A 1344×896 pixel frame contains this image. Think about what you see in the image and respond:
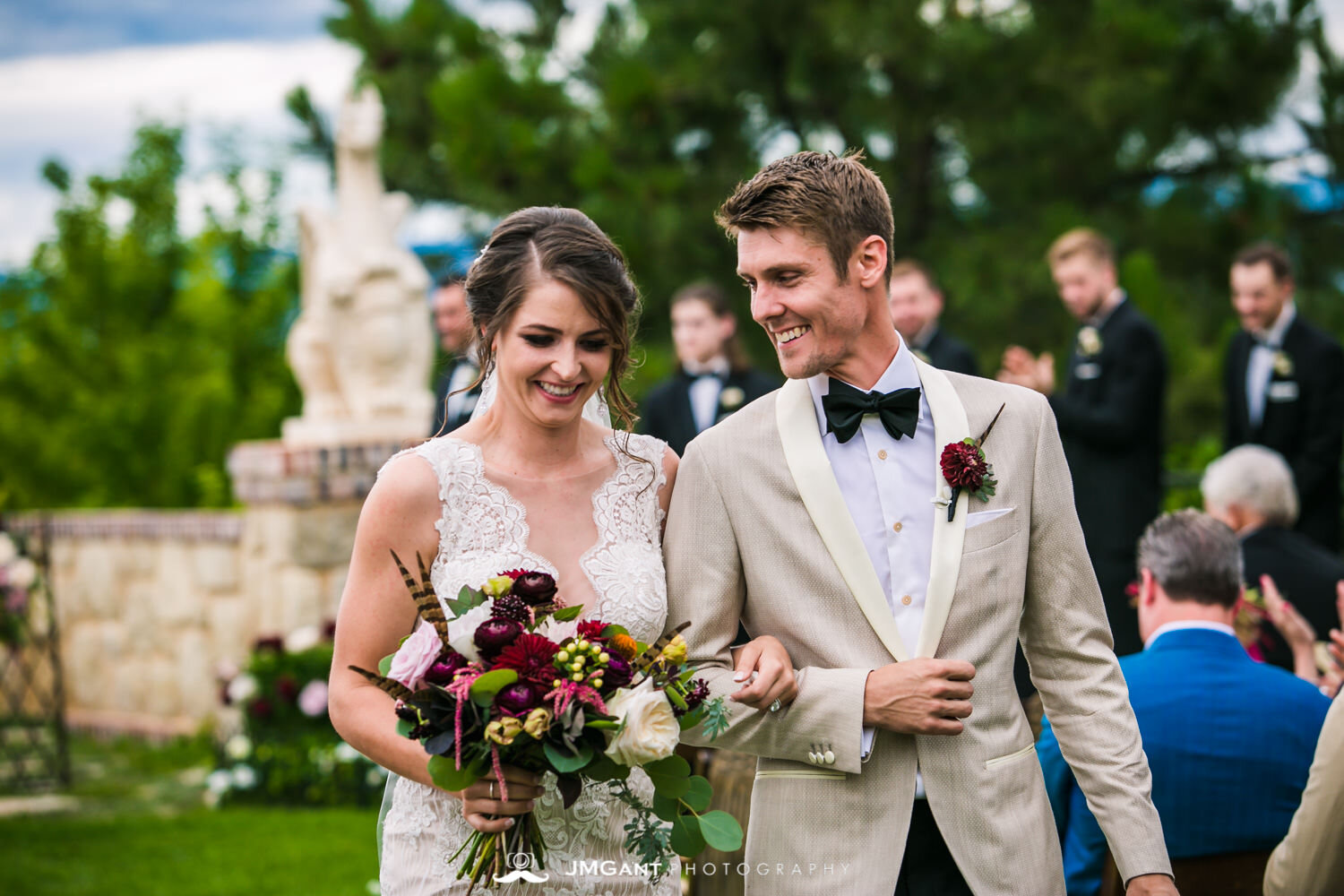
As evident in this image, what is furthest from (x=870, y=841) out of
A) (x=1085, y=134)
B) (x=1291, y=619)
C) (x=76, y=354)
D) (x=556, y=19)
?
(x=76, y=354)

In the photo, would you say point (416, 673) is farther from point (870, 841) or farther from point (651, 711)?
point (870, 841)

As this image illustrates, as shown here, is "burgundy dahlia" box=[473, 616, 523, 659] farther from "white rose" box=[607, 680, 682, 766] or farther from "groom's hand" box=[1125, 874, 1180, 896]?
"groom's hand" box=[1125, 874, 1180, 896]

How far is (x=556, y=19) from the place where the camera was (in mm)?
11445

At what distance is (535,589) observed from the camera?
2.27m

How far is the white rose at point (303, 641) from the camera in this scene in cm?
786

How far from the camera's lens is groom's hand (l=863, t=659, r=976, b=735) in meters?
2.33

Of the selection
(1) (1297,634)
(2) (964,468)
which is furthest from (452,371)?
(2) (964,468)

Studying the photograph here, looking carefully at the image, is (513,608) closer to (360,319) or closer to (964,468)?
(964,468)

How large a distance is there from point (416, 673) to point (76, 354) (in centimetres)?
1345

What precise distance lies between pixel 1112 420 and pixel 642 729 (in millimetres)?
4290

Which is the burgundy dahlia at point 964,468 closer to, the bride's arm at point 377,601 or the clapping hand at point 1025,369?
the bride's arm at point 377,601

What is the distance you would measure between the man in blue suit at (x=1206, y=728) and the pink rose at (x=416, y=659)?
6.02ft

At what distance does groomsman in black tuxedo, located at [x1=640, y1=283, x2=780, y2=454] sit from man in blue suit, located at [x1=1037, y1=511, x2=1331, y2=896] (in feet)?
11.0

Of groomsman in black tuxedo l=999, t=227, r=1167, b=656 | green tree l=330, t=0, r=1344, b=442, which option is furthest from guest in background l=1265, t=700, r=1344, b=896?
green tree l=330, t=0, r=1344, b=442
